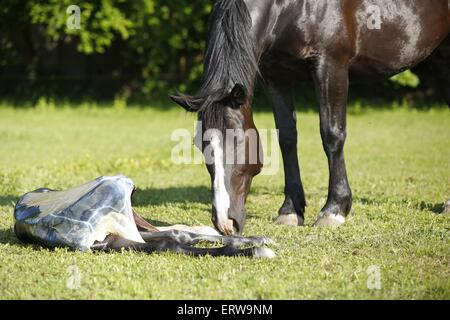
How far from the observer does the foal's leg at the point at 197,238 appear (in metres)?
5.01

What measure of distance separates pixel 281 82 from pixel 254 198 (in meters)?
1.91

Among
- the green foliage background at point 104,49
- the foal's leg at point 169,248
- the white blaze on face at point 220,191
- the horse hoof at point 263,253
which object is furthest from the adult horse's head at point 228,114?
the green foliage background at point 104,49

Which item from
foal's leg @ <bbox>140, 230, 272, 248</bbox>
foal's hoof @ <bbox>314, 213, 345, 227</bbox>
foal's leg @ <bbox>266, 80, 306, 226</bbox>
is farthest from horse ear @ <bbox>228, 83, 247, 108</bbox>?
foal's hoof @ <bbox>314, 213, 345, 227</bbox>

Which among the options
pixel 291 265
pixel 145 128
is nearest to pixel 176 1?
pixel 145 128

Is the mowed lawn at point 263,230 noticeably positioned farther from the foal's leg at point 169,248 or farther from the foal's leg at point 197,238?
the foal's leg at point 197,238

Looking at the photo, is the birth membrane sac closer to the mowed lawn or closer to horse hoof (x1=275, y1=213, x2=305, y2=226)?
the mowed lawn

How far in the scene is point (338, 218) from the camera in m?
5.97

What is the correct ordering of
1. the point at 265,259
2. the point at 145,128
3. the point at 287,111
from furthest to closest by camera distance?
the point at 145,128, the point at 287,111, the point at 265,259

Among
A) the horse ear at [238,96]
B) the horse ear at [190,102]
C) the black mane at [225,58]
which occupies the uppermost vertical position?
the black mane at [225,58]

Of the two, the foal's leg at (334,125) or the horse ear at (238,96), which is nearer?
the horse ear at (238,96)

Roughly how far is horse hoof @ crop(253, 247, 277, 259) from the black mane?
892 mm

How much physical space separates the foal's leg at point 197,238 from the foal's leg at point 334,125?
1.10m
